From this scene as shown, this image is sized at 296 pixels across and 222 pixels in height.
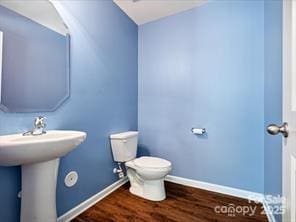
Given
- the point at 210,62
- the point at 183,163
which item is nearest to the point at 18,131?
the point at 183,163

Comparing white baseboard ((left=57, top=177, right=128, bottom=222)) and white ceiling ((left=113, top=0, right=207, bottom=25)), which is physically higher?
white ceiling ((left=113, top=0, right=207, bottom=25))

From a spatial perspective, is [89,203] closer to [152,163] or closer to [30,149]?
[152,163]

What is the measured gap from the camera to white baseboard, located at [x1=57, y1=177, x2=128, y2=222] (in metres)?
1.48

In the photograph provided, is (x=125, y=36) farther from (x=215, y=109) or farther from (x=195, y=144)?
(x=195, y=144)

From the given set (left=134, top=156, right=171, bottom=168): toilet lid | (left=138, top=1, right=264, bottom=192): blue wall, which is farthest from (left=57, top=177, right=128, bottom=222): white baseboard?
(left=138, top=1, right=264, bottom=192): blue wall

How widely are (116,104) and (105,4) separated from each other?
110 cm

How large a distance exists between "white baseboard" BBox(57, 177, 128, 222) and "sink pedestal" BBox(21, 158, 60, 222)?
36 cm

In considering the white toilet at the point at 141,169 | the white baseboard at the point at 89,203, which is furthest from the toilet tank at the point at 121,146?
the white baseboard at the point at 89,203

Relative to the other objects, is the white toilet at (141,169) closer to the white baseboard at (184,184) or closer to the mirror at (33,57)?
the white baseboard at (184,184)

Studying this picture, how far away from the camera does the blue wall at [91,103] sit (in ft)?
3.84

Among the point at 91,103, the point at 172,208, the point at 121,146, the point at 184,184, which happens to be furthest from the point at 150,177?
the point at 91,103

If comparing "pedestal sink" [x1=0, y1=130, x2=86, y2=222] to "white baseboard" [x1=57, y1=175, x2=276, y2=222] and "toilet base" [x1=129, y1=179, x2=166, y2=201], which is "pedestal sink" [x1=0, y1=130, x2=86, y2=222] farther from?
"toilet base" [x1=129, y1=179, x2=166, y2=201]

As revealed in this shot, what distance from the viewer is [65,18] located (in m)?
1.48

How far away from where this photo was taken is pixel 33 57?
1.28m
